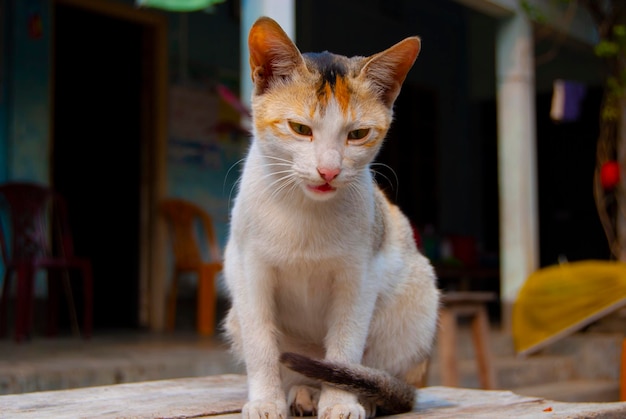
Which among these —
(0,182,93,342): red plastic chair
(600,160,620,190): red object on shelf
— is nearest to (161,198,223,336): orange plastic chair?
(0,182,93,342): red plastic chair

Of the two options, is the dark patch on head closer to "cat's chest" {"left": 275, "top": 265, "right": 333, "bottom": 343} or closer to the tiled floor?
"cat's chest" {"left": 275, "top": 265, "right": 333, "bottom": 343}

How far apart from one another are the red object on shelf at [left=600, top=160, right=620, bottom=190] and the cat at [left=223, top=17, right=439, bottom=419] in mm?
5700

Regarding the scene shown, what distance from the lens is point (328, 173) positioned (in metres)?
2.02

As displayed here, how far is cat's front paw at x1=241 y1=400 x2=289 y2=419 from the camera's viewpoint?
218 cm

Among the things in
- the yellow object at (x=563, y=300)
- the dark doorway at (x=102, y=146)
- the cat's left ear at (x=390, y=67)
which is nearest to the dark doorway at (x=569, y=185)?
the yellow object at (x=563, y=300)

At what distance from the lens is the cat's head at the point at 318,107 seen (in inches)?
81.4

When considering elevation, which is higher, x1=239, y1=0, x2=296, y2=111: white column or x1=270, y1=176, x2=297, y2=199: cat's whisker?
x1=239, y1=0, x2=296, y2=111: white column

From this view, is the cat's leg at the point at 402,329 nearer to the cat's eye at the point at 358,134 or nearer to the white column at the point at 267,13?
the cat's eye at the point at 358,134

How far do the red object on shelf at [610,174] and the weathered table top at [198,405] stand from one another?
509 cm

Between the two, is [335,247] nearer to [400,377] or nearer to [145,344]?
[400,377]

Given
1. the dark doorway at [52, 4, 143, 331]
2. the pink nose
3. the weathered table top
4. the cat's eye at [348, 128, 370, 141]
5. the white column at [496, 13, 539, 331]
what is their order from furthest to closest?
1. the dark doorway at [52, 4, 143, 331]
2. the white column at [496, 13, 539, 331]
3. the weathered table top
4. the cat's eye at [348, 128, 370, 141]
5. the pink nose

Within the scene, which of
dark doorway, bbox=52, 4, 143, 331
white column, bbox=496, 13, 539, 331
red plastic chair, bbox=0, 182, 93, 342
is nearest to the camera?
red plastic chair, bbox=0, 182, 93, 342

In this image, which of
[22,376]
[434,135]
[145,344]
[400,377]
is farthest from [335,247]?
[434,135]

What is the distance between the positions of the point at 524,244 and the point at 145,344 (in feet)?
11.2
